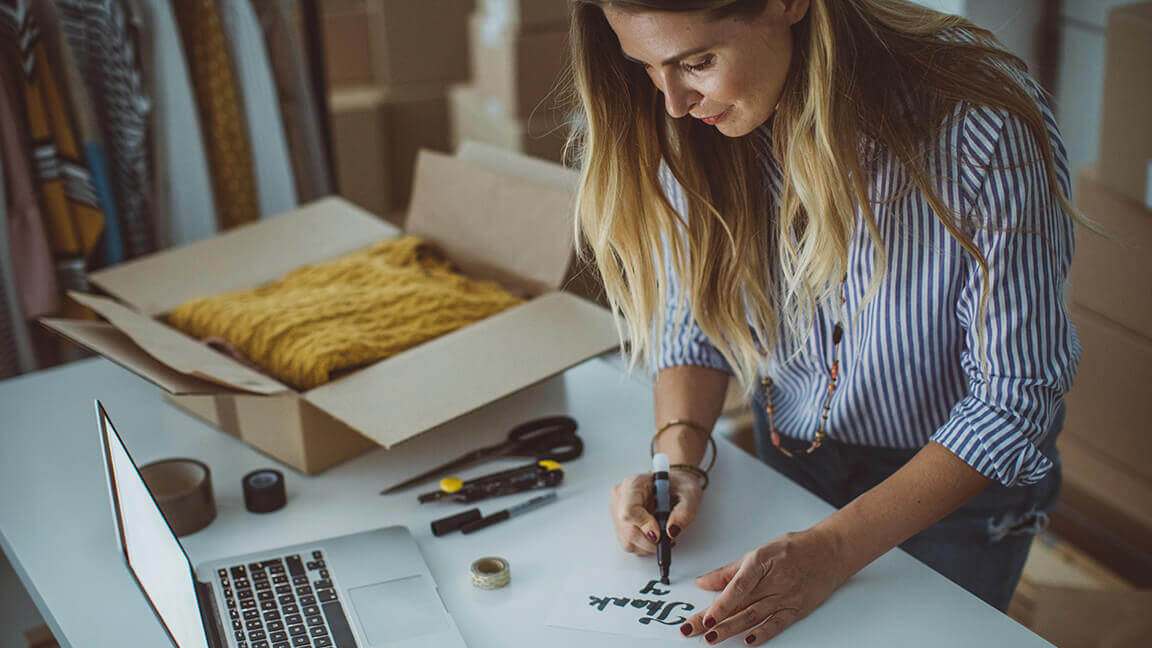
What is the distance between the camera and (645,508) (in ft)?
3.50

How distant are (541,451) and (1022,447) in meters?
0.53

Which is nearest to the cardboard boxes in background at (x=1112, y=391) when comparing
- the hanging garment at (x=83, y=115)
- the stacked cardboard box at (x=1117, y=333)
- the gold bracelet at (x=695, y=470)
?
the stacked cardboard box at (x=1117, y=333)

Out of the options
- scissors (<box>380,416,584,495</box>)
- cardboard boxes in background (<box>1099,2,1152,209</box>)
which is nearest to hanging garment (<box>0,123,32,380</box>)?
scissors (<box>380,416,584,495</box>)

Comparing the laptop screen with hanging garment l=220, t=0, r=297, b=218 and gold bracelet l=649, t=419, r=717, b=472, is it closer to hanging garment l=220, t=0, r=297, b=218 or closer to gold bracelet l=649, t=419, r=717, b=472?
gold bracelet l=649, t=419, r=717, b=472

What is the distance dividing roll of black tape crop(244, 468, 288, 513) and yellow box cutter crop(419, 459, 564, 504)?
154mm

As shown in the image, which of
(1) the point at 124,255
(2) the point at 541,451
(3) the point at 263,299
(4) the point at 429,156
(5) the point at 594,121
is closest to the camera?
(5) the point at 594,121

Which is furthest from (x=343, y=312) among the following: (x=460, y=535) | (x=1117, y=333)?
(x=1117, y=333)

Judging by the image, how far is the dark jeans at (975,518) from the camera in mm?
1163

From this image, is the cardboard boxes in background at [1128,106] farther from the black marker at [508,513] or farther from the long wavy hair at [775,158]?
the black marker at [508,513]

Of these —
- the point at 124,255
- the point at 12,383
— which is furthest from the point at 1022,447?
the point at 124,255

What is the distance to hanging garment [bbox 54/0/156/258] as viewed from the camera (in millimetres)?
1674

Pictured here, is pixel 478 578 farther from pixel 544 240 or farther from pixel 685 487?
pixel 544 240

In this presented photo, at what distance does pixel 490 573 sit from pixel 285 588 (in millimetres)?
195

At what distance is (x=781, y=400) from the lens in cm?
126
